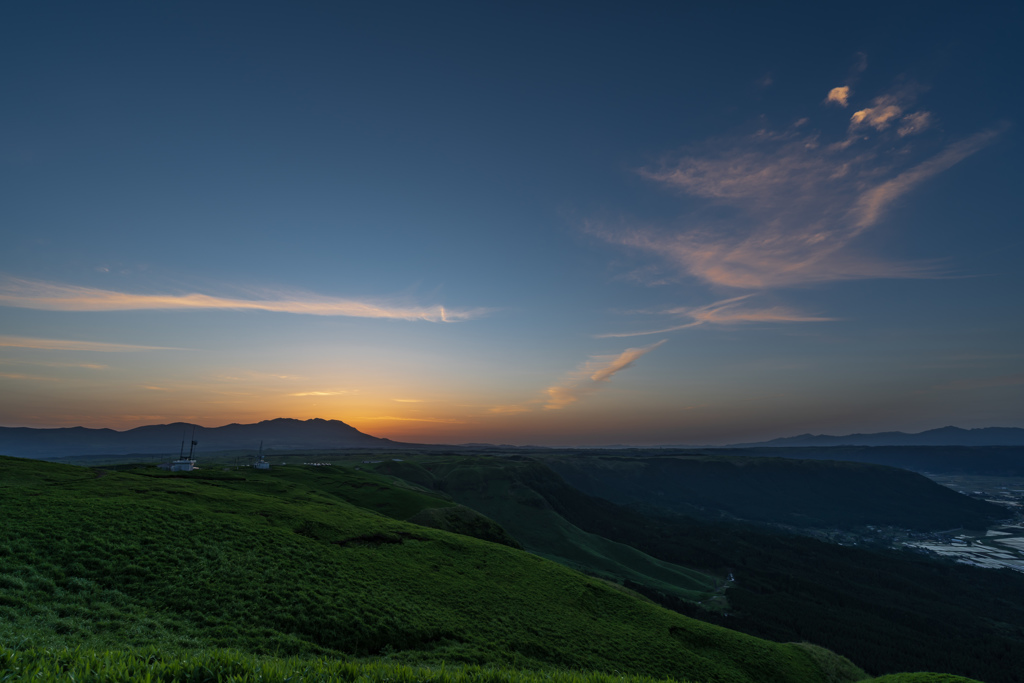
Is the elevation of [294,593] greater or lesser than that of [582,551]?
greater

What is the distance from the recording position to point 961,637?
16088 cm

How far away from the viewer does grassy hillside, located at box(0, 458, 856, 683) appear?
2316 centimetres

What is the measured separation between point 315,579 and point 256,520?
47.3 ft

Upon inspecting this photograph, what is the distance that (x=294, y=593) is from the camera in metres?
30.1

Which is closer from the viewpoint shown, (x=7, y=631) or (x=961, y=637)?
(x=7, y=631)

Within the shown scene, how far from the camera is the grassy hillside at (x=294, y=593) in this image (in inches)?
912

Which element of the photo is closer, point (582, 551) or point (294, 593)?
point (294, 593)

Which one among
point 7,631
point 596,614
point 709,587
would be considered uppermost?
point 7,631

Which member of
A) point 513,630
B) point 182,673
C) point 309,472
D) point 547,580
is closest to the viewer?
point 182,673

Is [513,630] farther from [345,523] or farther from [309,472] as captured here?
[309,472]

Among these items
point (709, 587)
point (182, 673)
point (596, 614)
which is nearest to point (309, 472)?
point (596, 614)

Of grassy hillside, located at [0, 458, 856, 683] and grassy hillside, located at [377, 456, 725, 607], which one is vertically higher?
grassy hillside, located at [0, 458, 856, 683]

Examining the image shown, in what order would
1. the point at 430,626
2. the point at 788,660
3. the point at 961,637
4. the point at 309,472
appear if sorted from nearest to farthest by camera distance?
the point at 430,626, the point at 788,660, the point at 309,472, the point at 961,637

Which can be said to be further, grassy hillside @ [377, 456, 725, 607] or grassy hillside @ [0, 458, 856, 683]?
grassy hillside @ [377, 456, 725, 607]
